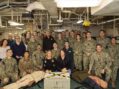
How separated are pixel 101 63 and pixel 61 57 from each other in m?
1.12

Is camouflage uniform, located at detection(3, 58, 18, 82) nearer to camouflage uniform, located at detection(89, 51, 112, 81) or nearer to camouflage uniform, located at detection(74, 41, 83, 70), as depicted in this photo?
camouflage uniform, located at detection(74, 41, 83, 70)

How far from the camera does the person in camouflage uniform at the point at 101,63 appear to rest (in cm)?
728

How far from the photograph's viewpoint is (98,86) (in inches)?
268

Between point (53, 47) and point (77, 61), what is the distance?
85 centimetres

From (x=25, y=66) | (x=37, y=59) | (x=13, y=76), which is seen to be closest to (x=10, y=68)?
(x=13, y=76)

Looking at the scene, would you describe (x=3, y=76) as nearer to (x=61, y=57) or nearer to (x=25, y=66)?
(x=25, y=66)

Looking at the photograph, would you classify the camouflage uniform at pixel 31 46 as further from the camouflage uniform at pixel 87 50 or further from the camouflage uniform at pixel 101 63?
the camouflage uniform at pixel 101 63

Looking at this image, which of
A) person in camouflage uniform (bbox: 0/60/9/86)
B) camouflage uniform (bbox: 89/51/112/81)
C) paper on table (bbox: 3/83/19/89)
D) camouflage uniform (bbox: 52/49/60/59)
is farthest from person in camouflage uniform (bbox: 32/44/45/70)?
camouflage uniform (bbox: 89/51/112/81)

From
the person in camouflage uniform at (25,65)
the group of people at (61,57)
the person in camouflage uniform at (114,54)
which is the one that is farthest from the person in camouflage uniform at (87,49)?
the person in camouflage uniform at (25,65)

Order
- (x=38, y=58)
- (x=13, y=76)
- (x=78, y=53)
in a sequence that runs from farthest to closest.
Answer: (x=78, y=53) < (x=38, y=58) < (x=13, y=76)

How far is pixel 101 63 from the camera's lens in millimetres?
7309

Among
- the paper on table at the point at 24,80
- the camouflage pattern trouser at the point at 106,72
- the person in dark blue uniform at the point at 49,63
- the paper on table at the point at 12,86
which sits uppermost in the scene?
the person in dark blue uniform at the point at 49,63

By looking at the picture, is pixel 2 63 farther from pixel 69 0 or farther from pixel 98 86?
pixel 69 0

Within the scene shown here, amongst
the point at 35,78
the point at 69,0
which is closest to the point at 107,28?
the point at 35,78
